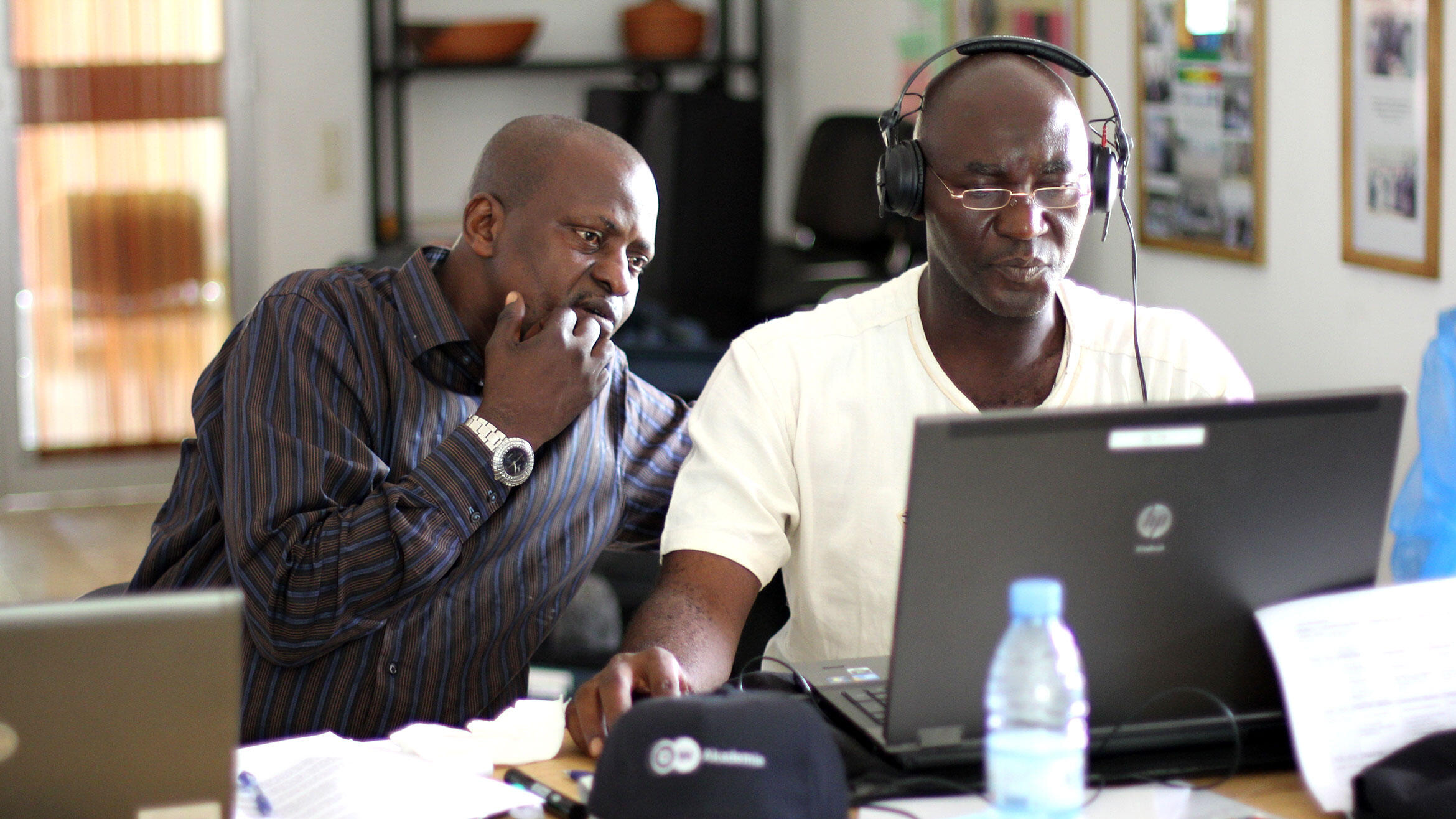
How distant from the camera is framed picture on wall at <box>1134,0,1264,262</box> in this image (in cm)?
260

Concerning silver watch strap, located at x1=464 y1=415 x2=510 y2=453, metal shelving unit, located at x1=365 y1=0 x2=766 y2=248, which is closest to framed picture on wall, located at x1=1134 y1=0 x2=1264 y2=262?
silver watch strap, located at x1=464 y1=415 x2=510 y2=453

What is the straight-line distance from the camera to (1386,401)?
1.07m

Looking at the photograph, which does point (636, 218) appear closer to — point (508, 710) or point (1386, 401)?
point (508, 710)

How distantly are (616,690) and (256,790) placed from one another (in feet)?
0.93

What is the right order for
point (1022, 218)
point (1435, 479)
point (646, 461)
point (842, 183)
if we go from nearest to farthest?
point (1022, 218)
point (646, 461)
point (1435, 479)
point (842, 183)

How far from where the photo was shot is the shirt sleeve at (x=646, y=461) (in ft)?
5.73

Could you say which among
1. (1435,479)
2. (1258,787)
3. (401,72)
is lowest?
(1258,787)

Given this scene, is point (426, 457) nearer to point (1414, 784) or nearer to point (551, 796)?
point (551, 796)

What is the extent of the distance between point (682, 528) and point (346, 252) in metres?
3.90

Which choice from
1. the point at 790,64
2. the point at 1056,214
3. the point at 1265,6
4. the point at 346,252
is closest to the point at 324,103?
the point at 346,252

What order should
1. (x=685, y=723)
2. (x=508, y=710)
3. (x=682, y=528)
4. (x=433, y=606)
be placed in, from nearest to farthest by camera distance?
(x=685, y=723) < (x=508, y=710) < (x=682, y=528) < (x=433, y=606)

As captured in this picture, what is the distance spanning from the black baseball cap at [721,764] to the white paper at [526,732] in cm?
24

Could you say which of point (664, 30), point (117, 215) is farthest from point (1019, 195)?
point (117, 215)

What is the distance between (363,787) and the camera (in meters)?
1.08
